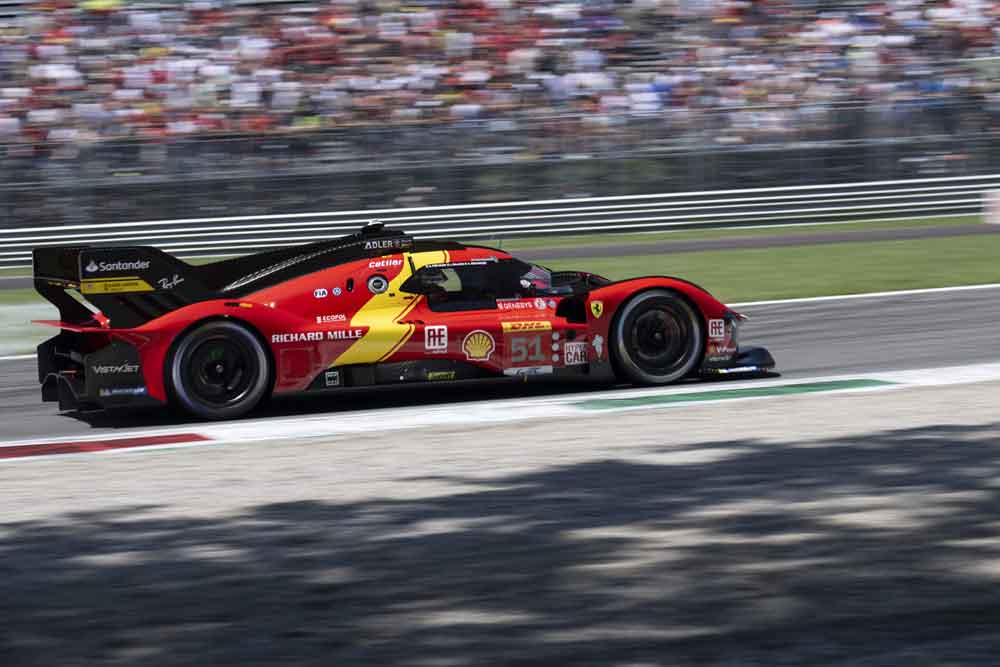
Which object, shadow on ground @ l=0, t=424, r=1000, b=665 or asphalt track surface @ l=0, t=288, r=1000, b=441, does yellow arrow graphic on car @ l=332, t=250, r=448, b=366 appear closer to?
asphalt track surface @ l=0, t=288, r=1000, b=441

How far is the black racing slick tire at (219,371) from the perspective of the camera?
30.8 ft

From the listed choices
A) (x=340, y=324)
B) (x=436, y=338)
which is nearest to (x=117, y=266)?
(x=340, y=324)

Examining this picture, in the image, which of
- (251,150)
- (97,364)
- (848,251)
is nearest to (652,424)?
(97,364)

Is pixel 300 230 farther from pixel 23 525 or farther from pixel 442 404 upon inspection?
pixel 23 525

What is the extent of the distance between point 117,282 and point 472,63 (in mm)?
14412

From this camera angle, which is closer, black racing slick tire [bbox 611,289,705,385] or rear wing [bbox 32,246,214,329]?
rear wing [bbox 32,246,214,329]

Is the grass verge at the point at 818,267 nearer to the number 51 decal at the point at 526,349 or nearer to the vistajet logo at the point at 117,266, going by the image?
the number 51 decal at the point at 526,349

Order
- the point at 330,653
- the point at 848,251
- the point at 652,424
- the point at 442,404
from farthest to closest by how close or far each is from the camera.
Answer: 1. the point at 848,251
2. the point at 442,404
3. the point at 652,424
4. the point at 330,653

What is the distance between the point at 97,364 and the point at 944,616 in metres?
6.19

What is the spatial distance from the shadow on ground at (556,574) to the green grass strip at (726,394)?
2.37 meters

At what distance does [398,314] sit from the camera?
974 cm

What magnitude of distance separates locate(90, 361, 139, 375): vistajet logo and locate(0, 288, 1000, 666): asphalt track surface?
3.32 ft

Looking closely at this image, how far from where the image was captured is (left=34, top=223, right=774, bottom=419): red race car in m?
9.38

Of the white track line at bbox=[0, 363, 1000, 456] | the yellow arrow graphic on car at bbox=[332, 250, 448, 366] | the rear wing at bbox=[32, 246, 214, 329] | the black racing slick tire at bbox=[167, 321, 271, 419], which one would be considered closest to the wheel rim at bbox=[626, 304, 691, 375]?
the white track line at bbox=[0, 363, 1000, 456]
